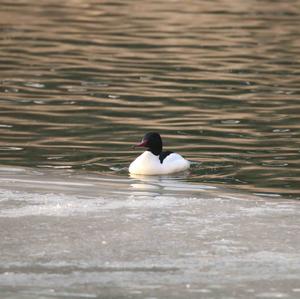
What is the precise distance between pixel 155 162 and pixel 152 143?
1.43ft

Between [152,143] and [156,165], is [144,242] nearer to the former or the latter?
[156,165]

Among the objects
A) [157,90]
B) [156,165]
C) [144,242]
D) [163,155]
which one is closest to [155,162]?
[156,165]

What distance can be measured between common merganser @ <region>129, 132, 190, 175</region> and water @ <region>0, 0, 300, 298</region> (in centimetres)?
15

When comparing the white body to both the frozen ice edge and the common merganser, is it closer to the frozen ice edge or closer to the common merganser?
the common merganser

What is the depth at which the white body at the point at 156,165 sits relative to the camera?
1470 cm

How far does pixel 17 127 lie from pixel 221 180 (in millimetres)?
4481

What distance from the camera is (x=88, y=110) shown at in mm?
19219

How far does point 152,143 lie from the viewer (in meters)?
15.3

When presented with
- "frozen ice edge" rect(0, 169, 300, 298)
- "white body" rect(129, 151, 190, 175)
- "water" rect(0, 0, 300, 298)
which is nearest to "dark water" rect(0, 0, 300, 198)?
"water" rect(0, 0, 300, 298)

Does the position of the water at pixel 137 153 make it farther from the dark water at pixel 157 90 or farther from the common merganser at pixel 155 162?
the common merganser at pixel 155 162

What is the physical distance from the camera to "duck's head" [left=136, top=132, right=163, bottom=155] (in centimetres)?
1522

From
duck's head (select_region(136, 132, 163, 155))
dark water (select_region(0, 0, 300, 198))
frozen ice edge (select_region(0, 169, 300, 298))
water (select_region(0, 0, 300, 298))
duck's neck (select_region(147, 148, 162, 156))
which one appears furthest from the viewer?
dark water (select_region(0, 0, 300, 198))

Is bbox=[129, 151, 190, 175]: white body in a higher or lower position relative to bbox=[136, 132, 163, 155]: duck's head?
lower

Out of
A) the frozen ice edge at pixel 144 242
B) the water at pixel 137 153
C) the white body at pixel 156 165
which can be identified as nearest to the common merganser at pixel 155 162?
the white body at pixel 156 165
